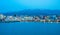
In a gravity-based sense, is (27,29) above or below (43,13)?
below

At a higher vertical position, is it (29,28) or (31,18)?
(31,18)

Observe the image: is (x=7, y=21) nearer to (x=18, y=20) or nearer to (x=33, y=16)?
(x=18, y=20)

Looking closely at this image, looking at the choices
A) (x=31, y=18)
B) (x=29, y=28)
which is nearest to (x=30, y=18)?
(x=31, y=18)

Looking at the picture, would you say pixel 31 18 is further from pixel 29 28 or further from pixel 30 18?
pixel 29 28

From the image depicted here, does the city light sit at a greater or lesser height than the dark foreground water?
greater

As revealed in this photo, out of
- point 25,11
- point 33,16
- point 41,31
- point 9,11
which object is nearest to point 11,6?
point 9,11

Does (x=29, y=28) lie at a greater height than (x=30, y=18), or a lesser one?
lesser

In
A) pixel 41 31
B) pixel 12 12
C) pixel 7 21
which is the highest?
pixel 12 12

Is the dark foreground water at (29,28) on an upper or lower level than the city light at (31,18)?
lower
